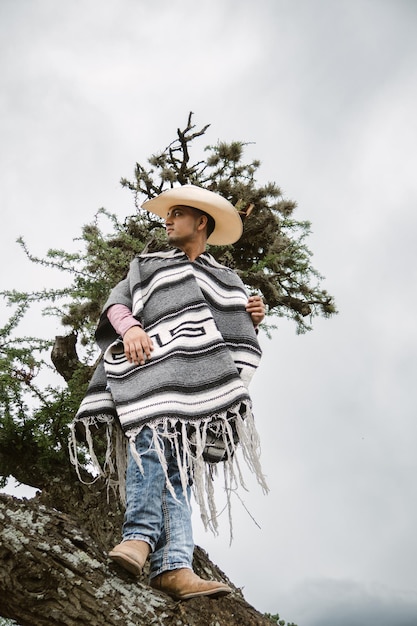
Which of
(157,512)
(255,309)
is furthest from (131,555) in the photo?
(255,309)

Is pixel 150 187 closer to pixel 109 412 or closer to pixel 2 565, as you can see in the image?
pixel 109 412

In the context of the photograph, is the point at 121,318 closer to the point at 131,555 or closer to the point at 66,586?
the point at 131,555

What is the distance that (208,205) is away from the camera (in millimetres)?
3680

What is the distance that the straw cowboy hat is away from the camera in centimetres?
367

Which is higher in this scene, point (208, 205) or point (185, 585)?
point (208, 205)

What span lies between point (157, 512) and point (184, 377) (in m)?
0.67

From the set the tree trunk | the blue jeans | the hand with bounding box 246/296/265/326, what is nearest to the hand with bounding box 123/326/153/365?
the blue jeans

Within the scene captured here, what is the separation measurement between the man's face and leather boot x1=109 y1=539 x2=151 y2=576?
1.75m

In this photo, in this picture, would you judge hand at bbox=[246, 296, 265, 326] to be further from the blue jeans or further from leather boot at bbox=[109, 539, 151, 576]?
leather boot at bbox=[109, 539, 151, 576]

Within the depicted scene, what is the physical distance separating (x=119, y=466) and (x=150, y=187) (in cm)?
357

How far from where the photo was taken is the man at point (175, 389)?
282 cm

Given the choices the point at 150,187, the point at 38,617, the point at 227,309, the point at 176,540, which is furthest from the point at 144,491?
the point at 150,187

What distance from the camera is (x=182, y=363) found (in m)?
3.12

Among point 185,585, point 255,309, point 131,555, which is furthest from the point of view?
point 255,309
